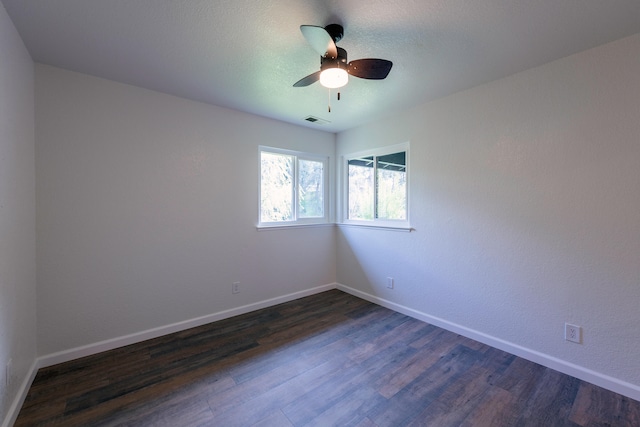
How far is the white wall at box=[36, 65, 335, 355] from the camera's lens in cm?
208

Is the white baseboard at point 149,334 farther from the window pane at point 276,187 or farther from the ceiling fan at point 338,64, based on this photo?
the ceiling fan at point 338,64

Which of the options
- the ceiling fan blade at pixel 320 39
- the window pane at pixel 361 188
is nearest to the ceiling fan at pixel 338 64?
the ceiling fan blade at pixel 320 39

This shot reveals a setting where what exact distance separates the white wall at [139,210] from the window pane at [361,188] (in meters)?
1.18

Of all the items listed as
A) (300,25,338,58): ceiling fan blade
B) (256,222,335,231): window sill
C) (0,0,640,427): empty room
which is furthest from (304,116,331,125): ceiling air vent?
(300,25,338,58): ceiling fan blade

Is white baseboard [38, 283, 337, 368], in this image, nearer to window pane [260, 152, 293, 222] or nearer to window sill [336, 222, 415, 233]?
window pane [260, 152, 293, 222]

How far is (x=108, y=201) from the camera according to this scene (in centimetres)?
229

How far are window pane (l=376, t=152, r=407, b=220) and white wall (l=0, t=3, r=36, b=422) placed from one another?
3254 mm

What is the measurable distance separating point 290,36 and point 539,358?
3.10 m

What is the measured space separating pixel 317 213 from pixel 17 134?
9.65 feet

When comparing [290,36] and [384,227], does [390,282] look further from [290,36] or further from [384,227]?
[290,36]

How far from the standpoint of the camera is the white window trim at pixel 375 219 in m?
3.05

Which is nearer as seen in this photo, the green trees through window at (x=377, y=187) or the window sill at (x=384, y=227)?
the window sill at (x=384, y=227)

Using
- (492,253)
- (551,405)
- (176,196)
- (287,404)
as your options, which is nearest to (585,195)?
(492,253)

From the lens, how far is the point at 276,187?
3.41 metres
